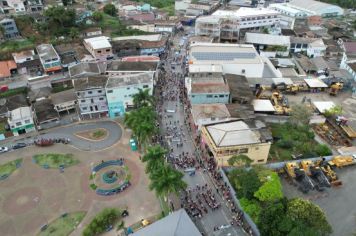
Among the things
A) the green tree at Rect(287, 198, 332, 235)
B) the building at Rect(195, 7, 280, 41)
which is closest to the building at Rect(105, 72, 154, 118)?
the green tree at Rect(287, 198, 332, 235)

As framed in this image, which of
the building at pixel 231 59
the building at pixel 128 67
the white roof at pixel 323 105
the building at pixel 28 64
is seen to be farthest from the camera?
the building at pixel 28 64

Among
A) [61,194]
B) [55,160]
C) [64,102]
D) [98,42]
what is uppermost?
[98,42]

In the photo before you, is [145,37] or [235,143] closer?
[235,143]

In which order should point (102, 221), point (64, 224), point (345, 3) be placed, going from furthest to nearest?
point (345, 3) → point (64, 224) → point (102, 221)

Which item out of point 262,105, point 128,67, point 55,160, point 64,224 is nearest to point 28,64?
point 128,67

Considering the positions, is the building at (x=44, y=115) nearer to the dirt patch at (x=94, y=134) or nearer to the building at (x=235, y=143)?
the dirt patch at (x=94, y=134)

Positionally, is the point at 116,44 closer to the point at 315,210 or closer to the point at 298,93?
the point at 298,93

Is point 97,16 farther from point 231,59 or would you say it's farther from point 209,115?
point 209,115

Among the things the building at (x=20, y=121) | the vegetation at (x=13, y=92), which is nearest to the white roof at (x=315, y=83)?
the building at (x=20, y=121)
